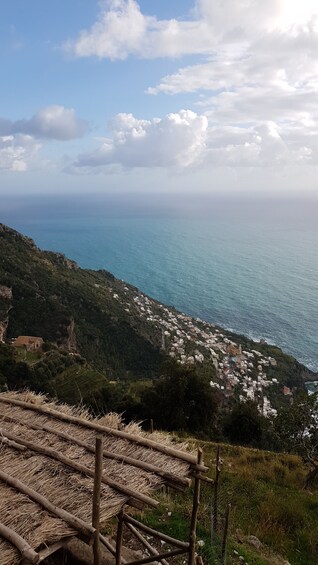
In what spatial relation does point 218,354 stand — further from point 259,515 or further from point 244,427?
point 259,515

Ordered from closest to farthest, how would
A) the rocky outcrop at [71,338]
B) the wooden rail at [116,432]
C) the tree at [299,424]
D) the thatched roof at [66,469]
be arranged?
the thatched roof at [66,469], the wooden rail at [116,432], the tree at [299,424], the rocky outcrop at [71,338]

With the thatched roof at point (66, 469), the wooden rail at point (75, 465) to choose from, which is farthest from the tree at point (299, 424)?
the wooden rail at point (75, 465)

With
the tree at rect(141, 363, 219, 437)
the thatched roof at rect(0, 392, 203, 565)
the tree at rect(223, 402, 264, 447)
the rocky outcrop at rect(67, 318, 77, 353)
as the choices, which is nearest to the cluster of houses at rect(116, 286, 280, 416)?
the rocky outcrop at rect(67, 318, 77, 353)

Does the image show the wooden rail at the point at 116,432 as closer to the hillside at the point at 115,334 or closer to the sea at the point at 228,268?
the hillside at the point at 115,334

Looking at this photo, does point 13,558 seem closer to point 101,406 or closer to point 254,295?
point 101,406

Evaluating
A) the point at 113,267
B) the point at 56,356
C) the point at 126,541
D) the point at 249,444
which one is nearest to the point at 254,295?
the point at 113,267

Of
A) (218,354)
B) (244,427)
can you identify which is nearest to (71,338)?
(218,354)
